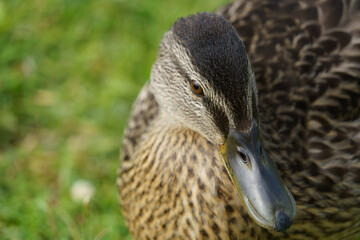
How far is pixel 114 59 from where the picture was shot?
4727 mm

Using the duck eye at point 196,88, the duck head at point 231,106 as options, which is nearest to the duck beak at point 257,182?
the duck head at point 231,106

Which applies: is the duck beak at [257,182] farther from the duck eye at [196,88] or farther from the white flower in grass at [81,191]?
the white flower in grass at [81,191]

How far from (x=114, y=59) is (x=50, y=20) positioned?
56 cm

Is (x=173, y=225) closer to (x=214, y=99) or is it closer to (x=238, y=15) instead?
(x=214, y=99)

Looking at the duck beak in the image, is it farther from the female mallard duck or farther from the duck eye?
the duck eye

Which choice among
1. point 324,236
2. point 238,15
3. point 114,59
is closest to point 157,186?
point 324,236

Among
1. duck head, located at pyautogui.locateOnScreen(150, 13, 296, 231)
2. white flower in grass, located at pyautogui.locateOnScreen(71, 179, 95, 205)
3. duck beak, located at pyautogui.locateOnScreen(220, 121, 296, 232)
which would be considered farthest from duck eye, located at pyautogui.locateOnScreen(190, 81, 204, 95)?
white flower in grass, located at pyautogui.locateOnScreen(71, 179, 95, 205)

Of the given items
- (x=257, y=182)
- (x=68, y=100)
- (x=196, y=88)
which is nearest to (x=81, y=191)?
(x=68, y=100)

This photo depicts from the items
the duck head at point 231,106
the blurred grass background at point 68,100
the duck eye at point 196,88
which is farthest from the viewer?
the blurred grass background at point 68,100

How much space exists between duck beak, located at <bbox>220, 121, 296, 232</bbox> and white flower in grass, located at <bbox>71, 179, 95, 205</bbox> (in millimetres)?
1309

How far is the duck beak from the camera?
8.25 feet

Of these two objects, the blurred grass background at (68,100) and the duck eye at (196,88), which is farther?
the blurred grass background at (68,100)

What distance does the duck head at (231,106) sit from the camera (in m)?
2.50

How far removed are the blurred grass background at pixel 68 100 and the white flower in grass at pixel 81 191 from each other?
0.14 feet
